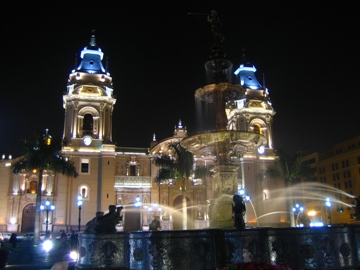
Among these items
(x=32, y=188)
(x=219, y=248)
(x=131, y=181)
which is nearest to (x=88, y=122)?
(x=131, y=181)

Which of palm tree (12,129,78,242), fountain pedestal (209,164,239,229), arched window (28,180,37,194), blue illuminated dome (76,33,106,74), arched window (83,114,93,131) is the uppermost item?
blue illuminated dome (76,33,106,74)

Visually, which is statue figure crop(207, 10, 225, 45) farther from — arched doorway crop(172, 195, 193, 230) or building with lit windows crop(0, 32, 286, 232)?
arched doorway crop(172, 195, 193, 230)

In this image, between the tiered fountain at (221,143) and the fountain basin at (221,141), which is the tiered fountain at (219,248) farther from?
the fountain basin at (221,141)

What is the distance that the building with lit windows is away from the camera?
46344 mm

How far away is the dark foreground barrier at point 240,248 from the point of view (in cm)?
1002

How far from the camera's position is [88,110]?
5006 centimetres

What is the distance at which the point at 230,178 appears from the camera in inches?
656

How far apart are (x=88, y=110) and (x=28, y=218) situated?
15680 mm

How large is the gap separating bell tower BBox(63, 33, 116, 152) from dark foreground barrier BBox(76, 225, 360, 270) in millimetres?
39326

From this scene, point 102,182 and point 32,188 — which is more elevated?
point 102,182

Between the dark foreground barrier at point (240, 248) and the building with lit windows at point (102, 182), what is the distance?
113 ft

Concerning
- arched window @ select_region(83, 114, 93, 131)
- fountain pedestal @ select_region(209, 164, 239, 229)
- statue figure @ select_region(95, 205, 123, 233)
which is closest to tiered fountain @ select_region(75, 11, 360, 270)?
statue figure @ select_region(95, 205, 123, 233)

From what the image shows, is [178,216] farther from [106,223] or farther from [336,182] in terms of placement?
[106,223]

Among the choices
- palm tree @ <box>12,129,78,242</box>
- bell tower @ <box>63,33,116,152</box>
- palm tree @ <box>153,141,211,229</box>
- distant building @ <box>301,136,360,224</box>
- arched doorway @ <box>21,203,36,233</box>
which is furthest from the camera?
distant building @ <box>301,136,360,224</box>
